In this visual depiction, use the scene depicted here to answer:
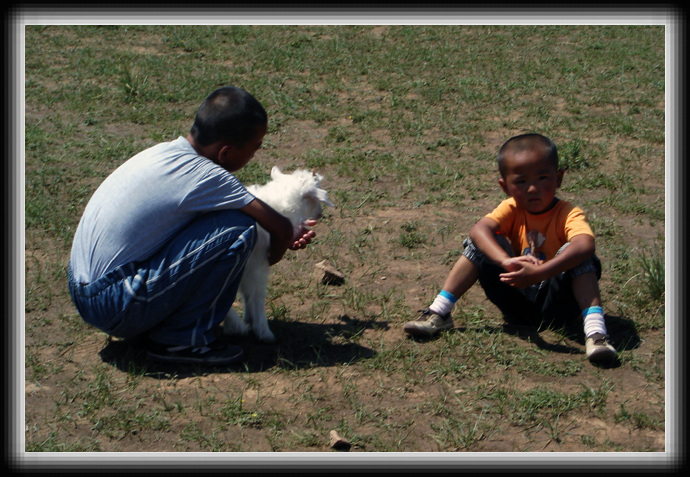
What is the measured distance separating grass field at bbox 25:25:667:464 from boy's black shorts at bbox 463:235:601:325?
0.29ft

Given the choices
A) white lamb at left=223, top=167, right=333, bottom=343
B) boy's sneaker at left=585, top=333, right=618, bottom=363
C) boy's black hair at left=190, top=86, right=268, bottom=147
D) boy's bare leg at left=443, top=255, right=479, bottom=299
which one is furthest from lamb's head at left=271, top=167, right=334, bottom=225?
boy's sneaker at left=585, top=333, right=618, bottom=363

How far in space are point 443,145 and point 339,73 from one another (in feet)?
7.24

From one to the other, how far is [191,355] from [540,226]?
2001mm

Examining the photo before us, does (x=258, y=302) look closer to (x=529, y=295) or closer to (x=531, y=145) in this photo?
(x=529, y=295)

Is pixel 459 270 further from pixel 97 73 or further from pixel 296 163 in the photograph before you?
pixel 97 73

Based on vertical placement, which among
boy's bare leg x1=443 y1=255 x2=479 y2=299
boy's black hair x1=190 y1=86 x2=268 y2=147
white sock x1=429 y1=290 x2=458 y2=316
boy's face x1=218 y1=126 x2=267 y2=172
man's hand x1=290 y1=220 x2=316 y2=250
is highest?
boy's black hair x1=190 y1=86 x2=268 y2=147

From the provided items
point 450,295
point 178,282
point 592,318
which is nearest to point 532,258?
point 592,318

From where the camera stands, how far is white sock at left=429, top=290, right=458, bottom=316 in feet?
13.9

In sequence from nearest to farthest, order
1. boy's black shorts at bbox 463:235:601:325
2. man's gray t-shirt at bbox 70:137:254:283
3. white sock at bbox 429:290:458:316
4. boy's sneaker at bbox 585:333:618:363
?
1. man's gray t-shirt at bbox 70:137:254:283
2. boy's sneaker at bbox 585:333:618:363
3. boy's black shorts at bbox 463:235:601:325
4. white sock at bbox 429:290:458:316

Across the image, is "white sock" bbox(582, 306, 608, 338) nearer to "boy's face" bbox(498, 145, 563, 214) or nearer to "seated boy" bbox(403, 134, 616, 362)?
"seated boy" bbox(403, 134, 616, 362)

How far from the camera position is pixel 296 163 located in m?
6.65

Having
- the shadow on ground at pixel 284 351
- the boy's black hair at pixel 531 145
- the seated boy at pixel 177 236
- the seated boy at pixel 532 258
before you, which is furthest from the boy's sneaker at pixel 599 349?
the seated boy at pixel 177 236

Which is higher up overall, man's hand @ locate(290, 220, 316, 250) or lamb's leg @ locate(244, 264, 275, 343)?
man's hand @ locate(290, 220, 316, 250)

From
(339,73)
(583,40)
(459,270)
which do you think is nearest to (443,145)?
(339,73)
